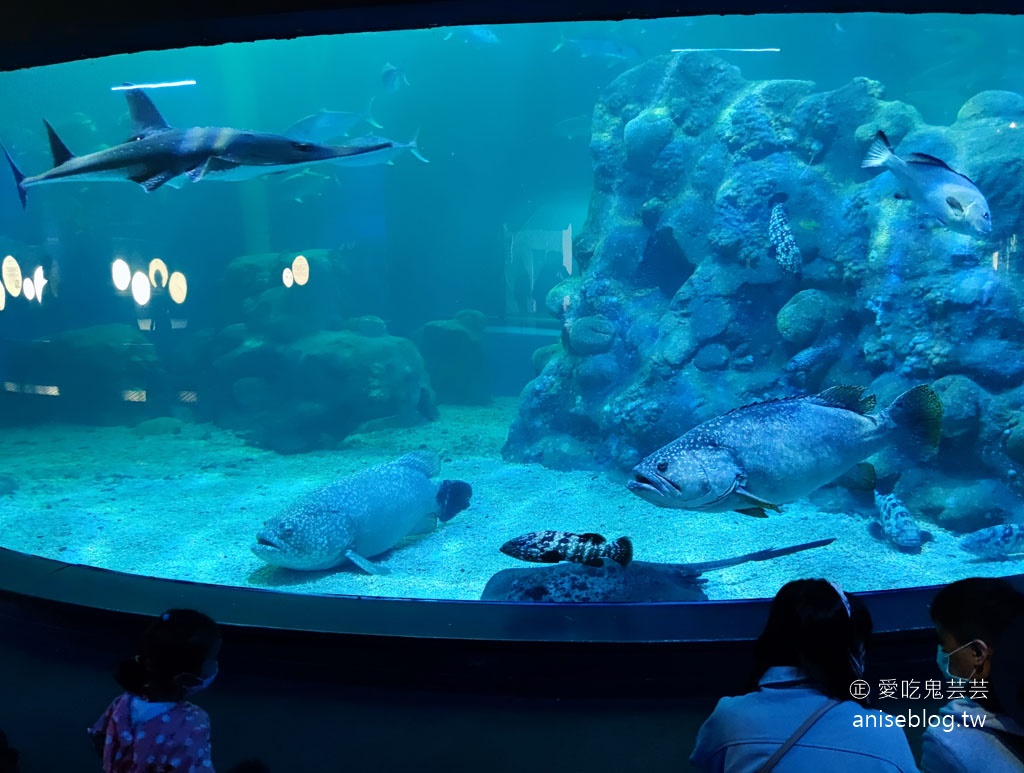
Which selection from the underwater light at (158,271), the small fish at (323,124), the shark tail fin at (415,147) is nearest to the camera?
the shark tail fin at (415,147)

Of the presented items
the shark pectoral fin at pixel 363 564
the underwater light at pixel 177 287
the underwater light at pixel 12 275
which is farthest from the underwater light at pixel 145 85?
the underwater light at pixel 12 275

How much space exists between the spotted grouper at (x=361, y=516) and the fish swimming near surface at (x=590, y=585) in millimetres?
1526

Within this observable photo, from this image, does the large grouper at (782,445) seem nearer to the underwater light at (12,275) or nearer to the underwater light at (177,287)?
the underwater light at (177,287)

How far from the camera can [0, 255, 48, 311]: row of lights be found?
14637 millimetres

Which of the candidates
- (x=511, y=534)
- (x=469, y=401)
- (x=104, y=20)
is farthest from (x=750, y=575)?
(x=469, y=401)

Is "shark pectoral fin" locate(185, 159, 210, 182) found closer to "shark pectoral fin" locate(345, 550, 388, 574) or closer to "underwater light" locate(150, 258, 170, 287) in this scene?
"shark pectoral fin" locate(345, 550, 388, 574)

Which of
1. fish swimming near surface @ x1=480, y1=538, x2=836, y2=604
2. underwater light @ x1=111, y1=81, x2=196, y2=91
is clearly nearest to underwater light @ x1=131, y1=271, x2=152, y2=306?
underwater light @ x1=111, y1=81, x2=196, y2=91

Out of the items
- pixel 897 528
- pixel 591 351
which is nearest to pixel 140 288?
pixel 591 351

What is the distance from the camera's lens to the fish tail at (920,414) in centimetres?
277

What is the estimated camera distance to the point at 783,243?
24.8 ft

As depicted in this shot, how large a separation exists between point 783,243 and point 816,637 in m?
7.04

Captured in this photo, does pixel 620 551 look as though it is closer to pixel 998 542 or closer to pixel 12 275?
pixel 998 542

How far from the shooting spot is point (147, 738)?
1627 millimetres

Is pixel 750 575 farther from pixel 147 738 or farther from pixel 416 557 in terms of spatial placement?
pixel 147 738
